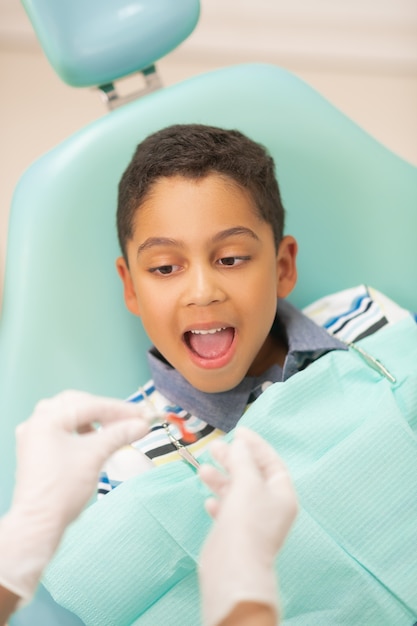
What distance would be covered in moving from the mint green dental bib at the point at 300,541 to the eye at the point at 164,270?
18 centimetres

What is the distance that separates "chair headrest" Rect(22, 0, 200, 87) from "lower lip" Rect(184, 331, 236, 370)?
0.42m

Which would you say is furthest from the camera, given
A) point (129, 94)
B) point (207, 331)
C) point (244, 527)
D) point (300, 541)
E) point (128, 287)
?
point (129, 94)

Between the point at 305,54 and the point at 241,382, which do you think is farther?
the point at 305,54

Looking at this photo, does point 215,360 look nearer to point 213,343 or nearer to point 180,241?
point 213,343

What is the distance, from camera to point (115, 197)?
3.38 ft

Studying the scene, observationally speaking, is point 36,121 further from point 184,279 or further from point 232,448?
point 232,448

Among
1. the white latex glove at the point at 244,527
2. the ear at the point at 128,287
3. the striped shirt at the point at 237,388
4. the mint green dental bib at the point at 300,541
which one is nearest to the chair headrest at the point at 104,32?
the ear at the point at 128,287

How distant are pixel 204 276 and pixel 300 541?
11.1 inches

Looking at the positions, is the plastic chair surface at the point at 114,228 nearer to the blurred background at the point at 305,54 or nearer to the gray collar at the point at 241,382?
the gray collar at the point at 241,382

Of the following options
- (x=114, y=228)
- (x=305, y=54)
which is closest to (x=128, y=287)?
(x=114, y=228)

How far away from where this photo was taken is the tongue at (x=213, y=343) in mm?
896

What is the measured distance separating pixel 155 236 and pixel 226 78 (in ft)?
1.03

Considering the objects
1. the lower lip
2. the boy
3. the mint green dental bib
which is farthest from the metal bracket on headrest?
the mint green dental bib

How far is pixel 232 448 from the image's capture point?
0.60m
